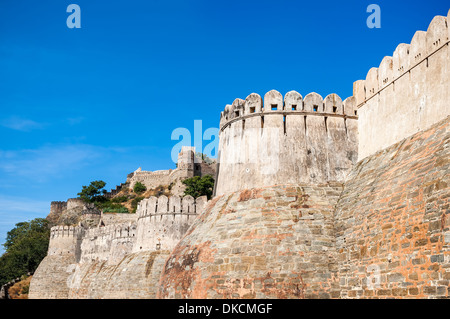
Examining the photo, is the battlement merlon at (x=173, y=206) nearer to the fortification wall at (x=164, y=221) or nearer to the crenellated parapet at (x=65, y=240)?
the fortification wall at (x=164, y=221)

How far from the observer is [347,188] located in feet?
43.7

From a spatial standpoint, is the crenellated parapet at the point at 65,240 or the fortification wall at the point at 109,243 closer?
the fortification wall at the point at 109,243

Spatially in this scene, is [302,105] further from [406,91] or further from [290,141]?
[406,91]

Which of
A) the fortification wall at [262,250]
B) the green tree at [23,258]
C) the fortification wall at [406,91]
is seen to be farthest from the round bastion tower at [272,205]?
the green tree at [23,258]

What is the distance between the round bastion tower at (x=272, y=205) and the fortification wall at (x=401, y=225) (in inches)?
28.3

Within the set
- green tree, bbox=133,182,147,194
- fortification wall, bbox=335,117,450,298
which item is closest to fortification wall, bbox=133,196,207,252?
fortification wall, bbox=335,117,450,298

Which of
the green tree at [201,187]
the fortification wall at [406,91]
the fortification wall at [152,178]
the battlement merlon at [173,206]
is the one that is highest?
the fortification wall at [152,178]

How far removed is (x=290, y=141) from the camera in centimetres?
1472

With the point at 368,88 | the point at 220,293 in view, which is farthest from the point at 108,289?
the point at 368,88

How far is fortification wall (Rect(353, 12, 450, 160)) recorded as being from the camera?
35.7ft

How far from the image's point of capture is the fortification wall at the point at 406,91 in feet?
35.7

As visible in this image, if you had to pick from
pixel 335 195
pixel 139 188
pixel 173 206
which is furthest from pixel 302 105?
pixel 139 188

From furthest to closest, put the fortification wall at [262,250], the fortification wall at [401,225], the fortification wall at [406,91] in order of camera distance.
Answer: the fortification wall at [262,250] → the fortification wall at [406,91] → the fortification wall at [401,225]

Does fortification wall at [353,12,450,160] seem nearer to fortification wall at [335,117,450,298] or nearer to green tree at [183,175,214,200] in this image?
fortification wall at [335,117,450,298]
